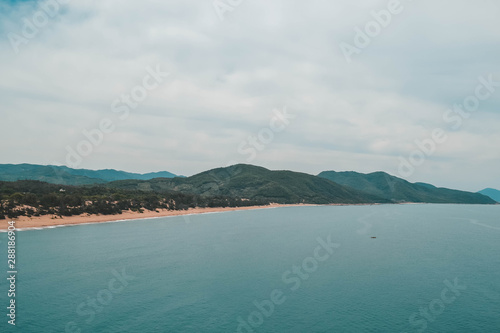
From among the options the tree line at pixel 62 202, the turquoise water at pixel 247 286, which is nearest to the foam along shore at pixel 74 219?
the tree line at pixel 62 202

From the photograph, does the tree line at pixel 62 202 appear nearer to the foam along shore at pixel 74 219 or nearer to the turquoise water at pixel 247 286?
the foam along shore at pixel 74 219

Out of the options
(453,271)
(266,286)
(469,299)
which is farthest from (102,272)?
(453,271)

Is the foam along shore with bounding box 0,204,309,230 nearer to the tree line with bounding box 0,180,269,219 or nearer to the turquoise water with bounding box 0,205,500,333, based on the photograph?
the tree line with bounding box 0,180,269,219

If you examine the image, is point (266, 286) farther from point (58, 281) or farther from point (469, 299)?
point (58, 281)

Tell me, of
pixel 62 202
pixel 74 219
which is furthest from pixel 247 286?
pixel 62 202

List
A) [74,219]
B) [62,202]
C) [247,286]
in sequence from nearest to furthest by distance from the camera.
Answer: [247,286] < [74,219] < [62,202]

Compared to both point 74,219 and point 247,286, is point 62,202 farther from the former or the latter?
point 247,286

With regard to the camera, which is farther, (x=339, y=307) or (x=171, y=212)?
(x=171, y=212)

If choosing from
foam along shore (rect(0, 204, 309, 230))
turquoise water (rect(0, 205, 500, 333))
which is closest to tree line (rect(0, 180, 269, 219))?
foam along shore (rect(0, 204, 309, 230))

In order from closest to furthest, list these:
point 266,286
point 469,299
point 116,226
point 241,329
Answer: point 241,329 < point 469,299 < point 266,286 < point 116,226
